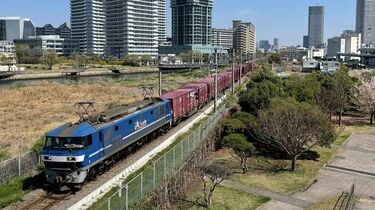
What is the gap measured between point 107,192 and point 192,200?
423 cm

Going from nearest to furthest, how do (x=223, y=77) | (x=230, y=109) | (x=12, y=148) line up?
(x=12, y=148) < (x=230, y=109) < (x=223, y=77)

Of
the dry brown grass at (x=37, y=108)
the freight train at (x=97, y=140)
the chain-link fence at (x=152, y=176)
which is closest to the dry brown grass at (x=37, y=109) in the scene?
the dry brown grass at (x=37, y=108)

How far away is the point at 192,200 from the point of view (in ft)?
71.4

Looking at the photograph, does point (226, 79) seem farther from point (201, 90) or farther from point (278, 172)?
point (278, 172)

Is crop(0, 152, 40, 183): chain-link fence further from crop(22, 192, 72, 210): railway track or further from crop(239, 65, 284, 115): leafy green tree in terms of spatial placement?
crop(239, 65, 284, 115): leafy green tree

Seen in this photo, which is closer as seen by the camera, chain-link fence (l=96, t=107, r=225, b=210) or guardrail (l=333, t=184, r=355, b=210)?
chain-link fence (l=96, t=107, r=225, b=210)

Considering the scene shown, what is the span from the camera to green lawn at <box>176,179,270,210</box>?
21344 mm

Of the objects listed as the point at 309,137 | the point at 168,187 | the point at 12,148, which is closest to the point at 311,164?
the point at 309,137

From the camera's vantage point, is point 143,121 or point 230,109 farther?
point 230,109

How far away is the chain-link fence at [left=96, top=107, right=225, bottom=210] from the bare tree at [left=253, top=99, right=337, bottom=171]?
4802 mm

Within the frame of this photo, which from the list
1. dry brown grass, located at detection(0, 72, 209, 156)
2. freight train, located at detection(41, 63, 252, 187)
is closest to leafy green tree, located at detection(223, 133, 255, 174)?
freight train, located at detection(41, 63, 252, 187)

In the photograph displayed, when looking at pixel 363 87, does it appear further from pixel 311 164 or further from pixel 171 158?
pixel 171 158

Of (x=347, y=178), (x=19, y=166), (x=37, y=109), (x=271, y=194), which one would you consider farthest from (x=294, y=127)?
(x=37, y=109)

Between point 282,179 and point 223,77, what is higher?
point 223,77
